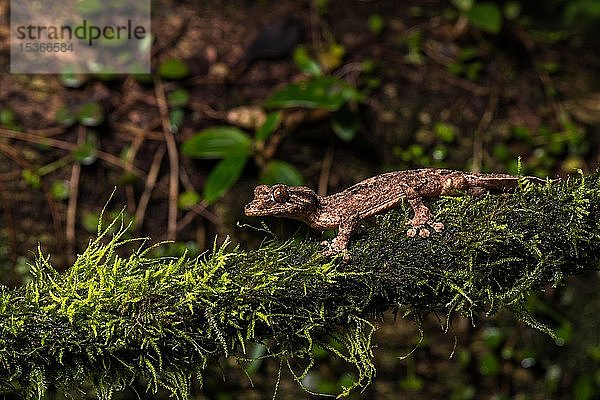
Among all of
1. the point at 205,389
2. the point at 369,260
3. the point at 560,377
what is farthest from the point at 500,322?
the point at 369,260

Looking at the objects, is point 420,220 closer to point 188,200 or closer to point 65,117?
point 188,200

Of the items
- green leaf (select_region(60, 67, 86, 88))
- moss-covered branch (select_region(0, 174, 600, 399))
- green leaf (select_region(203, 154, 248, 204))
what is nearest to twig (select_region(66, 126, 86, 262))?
green leaf (select_region(60, 67, 86, 88))

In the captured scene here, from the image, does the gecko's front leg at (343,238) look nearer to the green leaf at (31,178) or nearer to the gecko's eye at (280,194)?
the gecko's eye at (280,194)

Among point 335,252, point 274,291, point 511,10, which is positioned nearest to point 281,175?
point 335,252

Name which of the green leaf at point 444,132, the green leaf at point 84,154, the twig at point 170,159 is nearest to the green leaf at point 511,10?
the green leaf at point 444,132

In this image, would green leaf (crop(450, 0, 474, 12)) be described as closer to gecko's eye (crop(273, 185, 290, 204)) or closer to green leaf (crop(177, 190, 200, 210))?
green leaf (crop(177, 190, 200, 210))

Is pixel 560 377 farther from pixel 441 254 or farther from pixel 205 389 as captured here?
pixel 441 254
